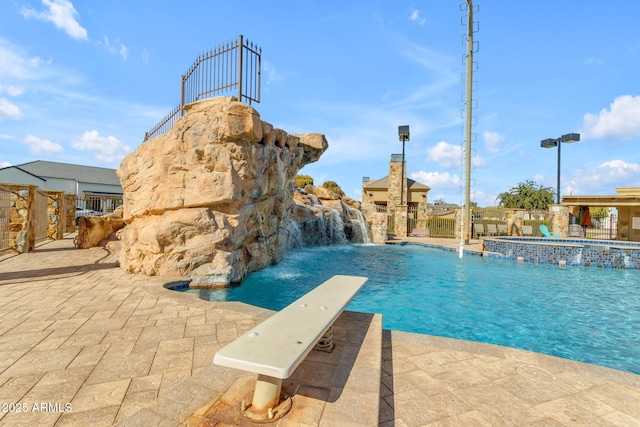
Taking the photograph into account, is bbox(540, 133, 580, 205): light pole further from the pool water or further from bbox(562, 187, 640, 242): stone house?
the pool water

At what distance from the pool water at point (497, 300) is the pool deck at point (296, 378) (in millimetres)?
1760

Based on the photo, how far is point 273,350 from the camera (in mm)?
1749

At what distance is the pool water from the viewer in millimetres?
4504

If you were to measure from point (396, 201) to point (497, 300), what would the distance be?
22.8 m

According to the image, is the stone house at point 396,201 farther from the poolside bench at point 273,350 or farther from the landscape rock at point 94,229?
the poolside bench at point 273,350

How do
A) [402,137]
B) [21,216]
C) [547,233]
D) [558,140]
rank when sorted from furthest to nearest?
[402,137]
[558,140]
[547,233]
[21,216]

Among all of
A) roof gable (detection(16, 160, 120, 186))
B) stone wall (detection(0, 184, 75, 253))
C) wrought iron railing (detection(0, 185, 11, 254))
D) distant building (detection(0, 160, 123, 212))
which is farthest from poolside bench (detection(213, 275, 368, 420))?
roof gable (detection(16, 160, 120, 186))

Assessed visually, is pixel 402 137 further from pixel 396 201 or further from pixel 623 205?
pixel 623 205

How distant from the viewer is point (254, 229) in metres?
8.36

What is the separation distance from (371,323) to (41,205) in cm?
1566

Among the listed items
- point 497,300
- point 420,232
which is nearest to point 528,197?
point 420,232

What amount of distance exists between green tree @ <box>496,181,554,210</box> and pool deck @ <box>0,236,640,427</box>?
50.1 metres

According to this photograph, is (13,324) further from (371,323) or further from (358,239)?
(358,239)

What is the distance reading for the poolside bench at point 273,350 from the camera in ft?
5.26
